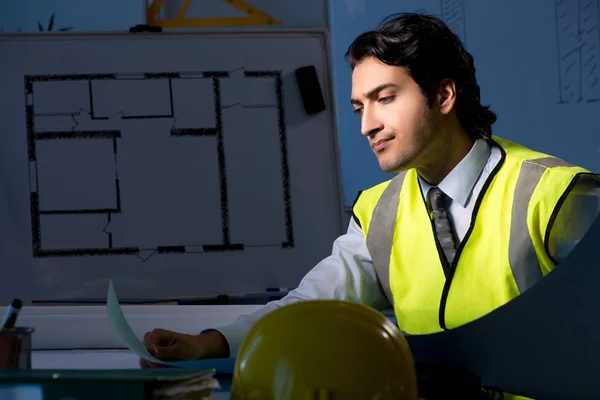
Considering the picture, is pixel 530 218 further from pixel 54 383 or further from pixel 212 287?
pixel 212 287

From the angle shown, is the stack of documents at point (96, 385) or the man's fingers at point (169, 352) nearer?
the stack of documents at point (96, 385)

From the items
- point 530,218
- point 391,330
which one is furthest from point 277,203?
point 391,330

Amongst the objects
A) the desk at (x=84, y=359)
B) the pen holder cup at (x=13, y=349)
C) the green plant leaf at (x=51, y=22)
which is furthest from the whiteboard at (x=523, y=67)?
the pen holder cup at (x=13, y=349)

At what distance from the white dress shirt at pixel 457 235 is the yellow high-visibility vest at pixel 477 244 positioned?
0.08ft

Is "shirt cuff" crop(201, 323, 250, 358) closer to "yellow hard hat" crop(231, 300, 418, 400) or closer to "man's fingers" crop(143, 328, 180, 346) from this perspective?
"man's fingers" crop(143, 328, 180, 346)

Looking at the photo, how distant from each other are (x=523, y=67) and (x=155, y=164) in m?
1.69

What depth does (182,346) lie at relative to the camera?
1155 mm

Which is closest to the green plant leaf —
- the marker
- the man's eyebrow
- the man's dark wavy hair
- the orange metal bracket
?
the orange metal bracket

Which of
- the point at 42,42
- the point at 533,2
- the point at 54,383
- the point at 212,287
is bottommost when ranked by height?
the point at 212,287

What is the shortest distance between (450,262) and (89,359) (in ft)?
2.26

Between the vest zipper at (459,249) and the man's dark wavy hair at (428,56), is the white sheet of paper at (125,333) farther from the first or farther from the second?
the man's dark wavy hair at (428,56)

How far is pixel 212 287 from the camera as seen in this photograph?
2.36 meters

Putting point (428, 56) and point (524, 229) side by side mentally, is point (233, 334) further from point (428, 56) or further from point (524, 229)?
point (428, 56)

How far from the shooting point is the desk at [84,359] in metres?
1.19
